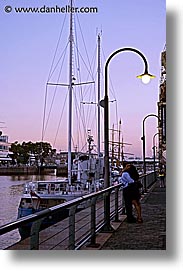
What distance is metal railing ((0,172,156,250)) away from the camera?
336 cm

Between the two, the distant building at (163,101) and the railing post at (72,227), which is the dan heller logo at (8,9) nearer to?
the distant building at (163,101)

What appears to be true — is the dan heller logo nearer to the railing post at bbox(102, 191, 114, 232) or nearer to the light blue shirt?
the railing post at bbox(102, 191, 114, 232)

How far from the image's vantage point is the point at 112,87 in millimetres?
6109

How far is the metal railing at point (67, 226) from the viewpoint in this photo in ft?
11.0

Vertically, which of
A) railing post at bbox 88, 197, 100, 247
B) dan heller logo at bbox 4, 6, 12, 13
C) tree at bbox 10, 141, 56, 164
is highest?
dan heller logo at bbox 4, 6, 12, 13

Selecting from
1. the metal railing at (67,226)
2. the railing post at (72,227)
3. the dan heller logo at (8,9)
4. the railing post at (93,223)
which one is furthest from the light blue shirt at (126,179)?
the dan heller logo at (8,9)

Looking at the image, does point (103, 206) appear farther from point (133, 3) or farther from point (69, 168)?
point (69, 168)

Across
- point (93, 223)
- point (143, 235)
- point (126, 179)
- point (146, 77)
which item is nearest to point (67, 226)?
point (93, 223)

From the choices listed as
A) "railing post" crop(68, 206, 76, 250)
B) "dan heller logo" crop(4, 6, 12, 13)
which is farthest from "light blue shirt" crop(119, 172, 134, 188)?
"dan heller logo" crop(4, 6, 12, 13)

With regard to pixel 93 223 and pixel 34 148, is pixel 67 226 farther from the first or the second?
pixel 34 148

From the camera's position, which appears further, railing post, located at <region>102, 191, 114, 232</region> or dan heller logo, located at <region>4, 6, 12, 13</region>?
railing post, located at <region>102, 191, 114, 232</region>

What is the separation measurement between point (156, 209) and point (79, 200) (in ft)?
10.4

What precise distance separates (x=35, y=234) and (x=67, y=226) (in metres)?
0.59
